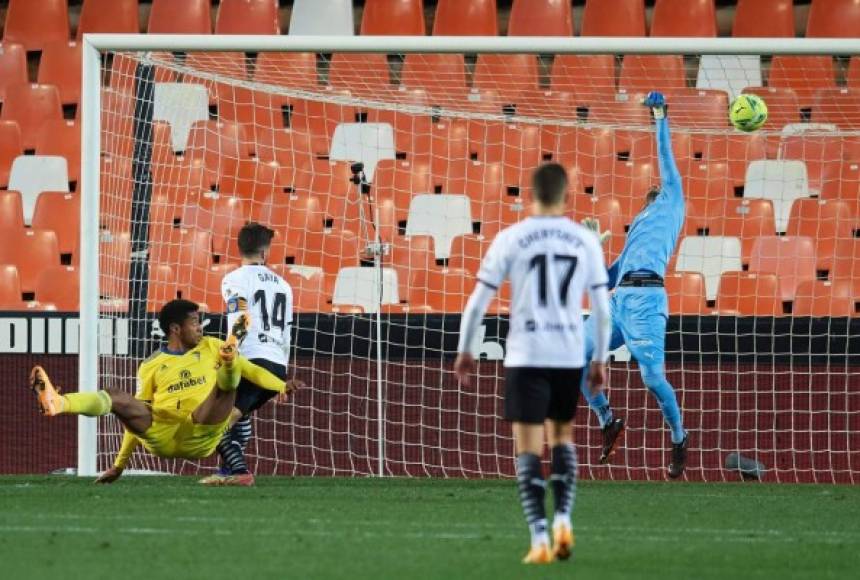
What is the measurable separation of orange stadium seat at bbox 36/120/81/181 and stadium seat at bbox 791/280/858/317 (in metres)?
6.58

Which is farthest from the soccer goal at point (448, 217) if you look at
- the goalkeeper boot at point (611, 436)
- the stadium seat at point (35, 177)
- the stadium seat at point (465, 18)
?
the goalkeeper boot at point (611, 436)

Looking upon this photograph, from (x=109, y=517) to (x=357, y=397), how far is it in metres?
4.35

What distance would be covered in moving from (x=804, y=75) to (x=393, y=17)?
3.97m

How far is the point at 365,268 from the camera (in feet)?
43.3

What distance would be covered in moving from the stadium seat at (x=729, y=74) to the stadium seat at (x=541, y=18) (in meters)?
1.34

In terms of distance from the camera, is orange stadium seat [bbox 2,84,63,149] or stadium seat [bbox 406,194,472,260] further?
orange stadium seat [bbox 2,84,63,149]

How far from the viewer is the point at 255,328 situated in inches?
402

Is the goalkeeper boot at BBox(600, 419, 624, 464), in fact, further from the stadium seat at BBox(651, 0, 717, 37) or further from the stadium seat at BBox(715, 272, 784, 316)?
the stadium seat at BBox(651, 0, 717, 37)

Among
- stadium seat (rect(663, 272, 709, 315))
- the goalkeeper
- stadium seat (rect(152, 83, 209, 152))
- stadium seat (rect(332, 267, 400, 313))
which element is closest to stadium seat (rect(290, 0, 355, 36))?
stadium seat (rect(152, 83, 209, 152))

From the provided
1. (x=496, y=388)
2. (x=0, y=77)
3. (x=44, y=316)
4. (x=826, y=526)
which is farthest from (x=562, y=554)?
(x=0, y=77)

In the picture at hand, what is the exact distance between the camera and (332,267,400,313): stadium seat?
13.1 meters

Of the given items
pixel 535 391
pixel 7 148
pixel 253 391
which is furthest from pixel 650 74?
pixel 535 391

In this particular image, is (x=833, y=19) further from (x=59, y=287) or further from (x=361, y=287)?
(x=59, y=287)

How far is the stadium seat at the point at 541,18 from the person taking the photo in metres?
15.9
